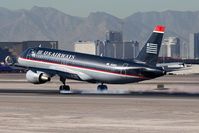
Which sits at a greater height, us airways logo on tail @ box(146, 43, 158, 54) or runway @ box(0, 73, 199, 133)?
us airways logo on tail @ box(146, 43, 158, 54)

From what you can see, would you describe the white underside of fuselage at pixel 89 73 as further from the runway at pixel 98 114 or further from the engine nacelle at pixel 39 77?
the runway at pixel 98 114

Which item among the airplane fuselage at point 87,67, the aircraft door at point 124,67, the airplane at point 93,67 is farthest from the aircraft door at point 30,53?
the aircraft door at point 124,67

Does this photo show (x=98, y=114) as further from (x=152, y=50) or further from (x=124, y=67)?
(x=152, y=50)

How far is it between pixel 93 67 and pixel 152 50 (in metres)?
6.97

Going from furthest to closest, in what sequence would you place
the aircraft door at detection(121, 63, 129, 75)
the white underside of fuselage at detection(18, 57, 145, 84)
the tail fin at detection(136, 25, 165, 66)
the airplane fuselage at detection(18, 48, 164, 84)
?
the tail fin at detection(136, 25, 165, 66)
the white underside of fuselage at detection(18, 57, 145, 84)
the aircraft door at detection(121, 63, 129, 75)
the airplane fuselage at detection(18, 48, 164, 84)

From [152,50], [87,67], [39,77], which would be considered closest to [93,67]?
[87,67]

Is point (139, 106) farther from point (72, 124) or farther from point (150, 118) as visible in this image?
point (72, 124)

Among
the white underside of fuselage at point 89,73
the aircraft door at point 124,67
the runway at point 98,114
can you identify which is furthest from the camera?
the white underside of fuselage at point 89,73

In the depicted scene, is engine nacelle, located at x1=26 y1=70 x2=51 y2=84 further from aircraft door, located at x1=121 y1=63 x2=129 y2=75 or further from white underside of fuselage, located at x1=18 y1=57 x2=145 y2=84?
aircraft door, located at x1=121 y1=63 x2=129 y2=75

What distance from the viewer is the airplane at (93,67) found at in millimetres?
76412

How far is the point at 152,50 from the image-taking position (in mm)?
79375

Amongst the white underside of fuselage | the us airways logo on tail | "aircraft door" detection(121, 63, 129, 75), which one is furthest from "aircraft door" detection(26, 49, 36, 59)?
the us airways logo on tail

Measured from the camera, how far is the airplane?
76.4 metres

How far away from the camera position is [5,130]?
1531 inches
